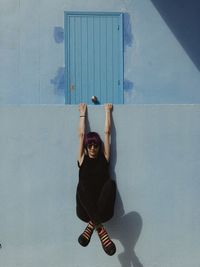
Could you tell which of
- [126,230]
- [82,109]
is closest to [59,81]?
[82,109]

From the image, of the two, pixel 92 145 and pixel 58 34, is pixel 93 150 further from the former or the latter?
pixel 58 34

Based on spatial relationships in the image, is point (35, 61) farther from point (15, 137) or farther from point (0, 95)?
point (15, 137)

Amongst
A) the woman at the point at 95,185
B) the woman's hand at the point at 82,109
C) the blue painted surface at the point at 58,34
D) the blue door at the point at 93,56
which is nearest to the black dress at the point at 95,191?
the woman at the point at 95,185

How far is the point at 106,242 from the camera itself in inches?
185

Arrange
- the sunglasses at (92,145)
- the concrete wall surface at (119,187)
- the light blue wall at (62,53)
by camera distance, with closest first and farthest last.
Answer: the sunglasses at (92,145)
the concrete wall surface at (119,187)
the light blue wall at (62,53)

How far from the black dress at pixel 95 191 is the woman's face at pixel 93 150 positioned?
0.03 meters

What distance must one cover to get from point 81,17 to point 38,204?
295 centimetres

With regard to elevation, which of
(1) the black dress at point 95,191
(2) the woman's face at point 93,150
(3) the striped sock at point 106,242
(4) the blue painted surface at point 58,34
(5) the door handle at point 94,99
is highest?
(4) the blue painted surface at point 58,34

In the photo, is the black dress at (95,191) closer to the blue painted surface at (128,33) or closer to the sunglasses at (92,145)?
the sunglasses at (92,145)

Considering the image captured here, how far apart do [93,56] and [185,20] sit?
4.66 ft

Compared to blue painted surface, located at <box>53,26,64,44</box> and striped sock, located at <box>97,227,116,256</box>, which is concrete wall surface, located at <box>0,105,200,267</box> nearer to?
striped sock, located at <box>97,227,116,256</box>

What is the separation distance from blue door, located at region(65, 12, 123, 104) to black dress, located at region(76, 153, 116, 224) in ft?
6.67

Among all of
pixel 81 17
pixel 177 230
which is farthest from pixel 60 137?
pixel 81 17

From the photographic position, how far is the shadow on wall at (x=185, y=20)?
6855mm
